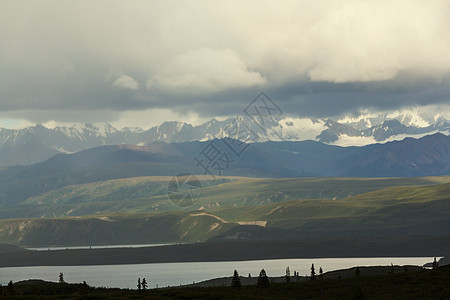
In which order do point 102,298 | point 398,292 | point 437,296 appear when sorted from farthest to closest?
point 398,292 → point 437,296 → point 102,298

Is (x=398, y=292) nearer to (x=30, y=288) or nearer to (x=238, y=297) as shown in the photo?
(x=238, y=297)

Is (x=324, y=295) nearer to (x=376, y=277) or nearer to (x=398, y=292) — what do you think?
(x=398, y=292)

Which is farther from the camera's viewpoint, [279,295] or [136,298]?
[279,295]

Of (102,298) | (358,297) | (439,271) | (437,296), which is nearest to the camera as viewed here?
(358,297)

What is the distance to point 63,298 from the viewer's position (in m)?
118

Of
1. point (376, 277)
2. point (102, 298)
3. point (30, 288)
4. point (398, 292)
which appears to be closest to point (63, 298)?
point (102, 298)

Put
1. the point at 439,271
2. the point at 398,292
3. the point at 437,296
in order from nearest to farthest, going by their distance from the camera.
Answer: the point at 437,296 → the point at 398,292 → the point at 439,271

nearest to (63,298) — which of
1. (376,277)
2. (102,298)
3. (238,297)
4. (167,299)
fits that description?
(102,298)

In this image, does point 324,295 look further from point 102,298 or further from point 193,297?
point 102,298

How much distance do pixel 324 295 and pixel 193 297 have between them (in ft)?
89.5

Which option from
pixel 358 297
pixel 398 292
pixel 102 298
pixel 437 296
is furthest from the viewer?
pixel 398 292

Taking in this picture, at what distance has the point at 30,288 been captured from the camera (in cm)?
15512

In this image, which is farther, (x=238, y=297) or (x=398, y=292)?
(x=398, y=292)

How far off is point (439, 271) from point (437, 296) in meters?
26.4
